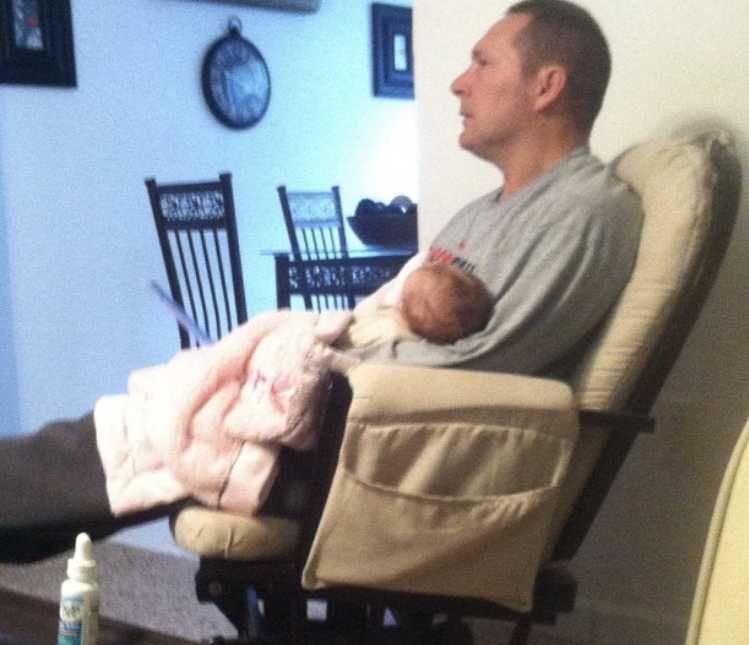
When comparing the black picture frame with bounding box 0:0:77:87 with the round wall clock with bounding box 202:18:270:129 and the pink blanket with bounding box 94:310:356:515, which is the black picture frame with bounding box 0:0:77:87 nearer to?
A: the round wall clock with bounding box 202:18:270:129

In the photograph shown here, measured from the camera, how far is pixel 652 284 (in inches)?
51.5

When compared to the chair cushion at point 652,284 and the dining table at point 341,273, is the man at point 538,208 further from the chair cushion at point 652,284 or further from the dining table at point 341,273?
the dining table at point 341,273

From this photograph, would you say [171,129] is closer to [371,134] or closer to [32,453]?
[371,134]

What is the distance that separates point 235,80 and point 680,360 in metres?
2.38

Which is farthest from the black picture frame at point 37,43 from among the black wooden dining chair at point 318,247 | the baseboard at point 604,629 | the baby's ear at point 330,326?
the baseboard at point 604,629

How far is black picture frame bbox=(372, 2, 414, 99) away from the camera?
4.30 m

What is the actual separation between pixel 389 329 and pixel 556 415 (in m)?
0.37

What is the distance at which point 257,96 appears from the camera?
3.79 m

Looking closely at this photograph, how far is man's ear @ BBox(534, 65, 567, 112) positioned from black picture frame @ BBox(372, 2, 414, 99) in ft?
9.22

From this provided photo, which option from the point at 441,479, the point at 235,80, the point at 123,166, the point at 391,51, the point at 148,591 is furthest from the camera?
the point at 391,51

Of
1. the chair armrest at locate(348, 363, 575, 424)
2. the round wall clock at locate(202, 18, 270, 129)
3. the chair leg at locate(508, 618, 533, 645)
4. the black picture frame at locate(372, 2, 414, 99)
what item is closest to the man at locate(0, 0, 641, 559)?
the chair armrest at locate(348, 363, 575, 424)

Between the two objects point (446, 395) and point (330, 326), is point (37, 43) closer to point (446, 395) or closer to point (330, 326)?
point (330, 326)

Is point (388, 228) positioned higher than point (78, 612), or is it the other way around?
point (388, 228)

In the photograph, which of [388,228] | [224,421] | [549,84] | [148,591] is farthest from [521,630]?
[388,228]
